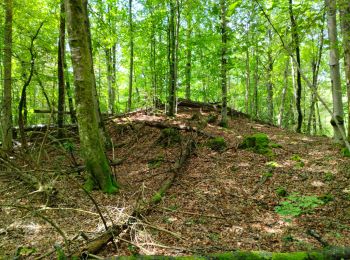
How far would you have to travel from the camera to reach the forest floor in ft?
12.3

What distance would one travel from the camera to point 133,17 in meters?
15.7

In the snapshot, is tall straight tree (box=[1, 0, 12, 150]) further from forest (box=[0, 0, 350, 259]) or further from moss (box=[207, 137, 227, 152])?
moss (box=[207, 137, 227, 152])

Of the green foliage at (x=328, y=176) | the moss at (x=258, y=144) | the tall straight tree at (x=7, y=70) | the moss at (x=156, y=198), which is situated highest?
the tall straight tree at (x=7, y=70)

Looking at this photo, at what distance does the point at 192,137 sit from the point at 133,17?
33.9ft

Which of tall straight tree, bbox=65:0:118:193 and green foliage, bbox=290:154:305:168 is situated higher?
tall straight tree, bbox=65:0:118:193

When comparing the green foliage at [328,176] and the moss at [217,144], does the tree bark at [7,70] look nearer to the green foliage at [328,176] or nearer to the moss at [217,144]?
the moss at [217,144]

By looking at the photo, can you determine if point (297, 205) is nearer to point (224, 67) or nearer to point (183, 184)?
point (183, 184)

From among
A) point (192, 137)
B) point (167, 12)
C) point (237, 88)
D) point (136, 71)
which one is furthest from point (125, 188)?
point (237, 88)

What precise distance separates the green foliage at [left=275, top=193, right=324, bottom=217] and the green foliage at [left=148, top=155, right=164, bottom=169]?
13.1ft

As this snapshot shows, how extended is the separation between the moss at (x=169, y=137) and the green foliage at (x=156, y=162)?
1095 mm

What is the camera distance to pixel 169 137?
9.60 meters

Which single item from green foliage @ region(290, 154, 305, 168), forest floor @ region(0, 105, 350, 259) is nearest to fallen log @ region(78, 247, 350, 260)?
forest floor @ region(0, 105, 350, 259)

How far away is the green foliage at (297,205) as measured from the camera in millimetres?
4652

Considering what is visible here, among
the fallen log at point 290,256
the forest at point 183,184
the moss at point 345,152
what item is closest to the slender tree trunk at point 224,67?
the forest at point 183,184
